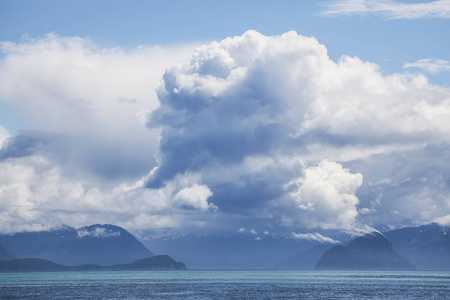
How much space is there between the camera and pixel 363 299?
169500mm

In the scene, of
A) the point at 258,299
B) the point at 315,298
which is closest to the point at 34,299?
the point at 258,299

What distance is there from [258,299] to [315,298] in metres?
17.5

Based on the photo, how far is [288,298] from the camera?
175000 mm

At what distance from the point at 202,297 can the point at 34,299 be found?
50.5 metres

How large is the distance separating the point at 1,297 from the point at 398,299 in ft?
399

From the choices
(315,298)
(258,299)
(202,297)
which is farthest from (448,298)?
(202,297)

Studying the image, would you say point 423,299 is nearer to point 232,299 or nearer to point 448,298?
point 448,298

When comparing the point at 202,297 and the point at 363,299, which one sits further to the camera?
the point at 202,297

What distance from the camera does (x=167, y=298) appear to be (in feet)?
570

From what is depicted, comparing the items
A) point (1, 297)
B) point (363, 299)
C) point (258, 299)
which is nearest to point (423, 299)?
point (363, 299)

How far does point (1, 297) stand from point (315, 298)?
319 feet

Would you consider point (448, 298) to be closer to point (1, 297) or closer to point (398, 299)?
point (398, 299)

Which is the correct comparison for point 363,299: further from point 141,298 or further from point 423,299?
point 141,298

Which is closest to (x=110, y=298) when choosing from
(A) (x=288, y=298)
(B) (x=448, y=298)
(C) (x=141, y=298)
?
(C) (x=141, y=298)
